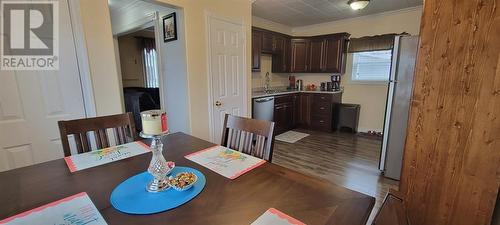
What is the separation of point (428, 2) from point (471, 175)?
3.67 ft

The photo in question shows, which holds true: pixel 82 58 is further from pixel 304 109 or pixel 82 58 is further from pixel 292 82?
pixel 292 82

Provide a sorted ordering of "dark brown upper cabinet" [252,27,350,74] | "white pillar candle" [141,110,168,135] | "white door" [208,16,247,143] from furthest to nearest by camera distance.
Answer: "dark brown upper cabinet" [252,27,350,74], "white door" [208,16,247,143], "white pillar candle" [141,110,168,135]

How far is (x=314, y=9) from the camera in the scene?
3.65 meters

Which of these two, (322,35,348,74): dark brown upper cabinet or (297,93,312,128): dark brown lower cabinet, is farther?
(297,93,312,128): dark brown lower cabinet

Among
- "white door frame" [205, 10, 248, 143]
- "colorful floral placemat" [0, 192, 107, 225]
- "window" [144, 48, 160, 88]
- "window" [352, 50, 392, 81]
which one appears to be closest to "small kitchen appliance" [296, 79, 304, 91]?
"window" [352, 50, 392, 81]

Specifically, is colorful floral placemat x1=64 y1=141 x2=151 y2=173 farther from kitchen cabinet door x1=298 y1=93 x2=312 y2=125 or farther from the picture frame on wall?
kitchen cabinet door x1=298 y1=93 x2=312 y2=125

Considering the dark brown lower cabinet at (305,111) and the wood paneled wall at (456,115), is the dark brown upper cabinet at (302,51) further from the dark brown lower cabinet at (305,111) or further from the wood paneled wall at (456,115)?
the wood paneled wall at (456,115)

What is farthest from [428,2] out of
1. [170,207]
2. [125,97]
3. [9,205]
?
[125,97]

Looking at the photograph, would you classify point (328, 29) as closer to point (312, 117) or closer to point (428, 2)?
point (312, 117)

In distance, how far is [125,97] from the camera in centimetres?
437

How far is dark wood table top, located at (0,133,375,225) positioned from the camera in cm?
72

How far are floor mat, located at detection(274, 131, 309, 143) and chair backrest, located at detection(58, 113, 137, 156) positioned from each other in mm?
2818

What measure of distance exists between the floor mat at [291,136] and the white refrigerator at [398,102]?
1579mm

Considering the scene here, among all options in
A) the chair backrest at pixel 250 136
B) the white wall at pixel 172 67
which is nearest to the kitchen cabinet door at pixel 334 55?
the white wall at pixel 172 67
